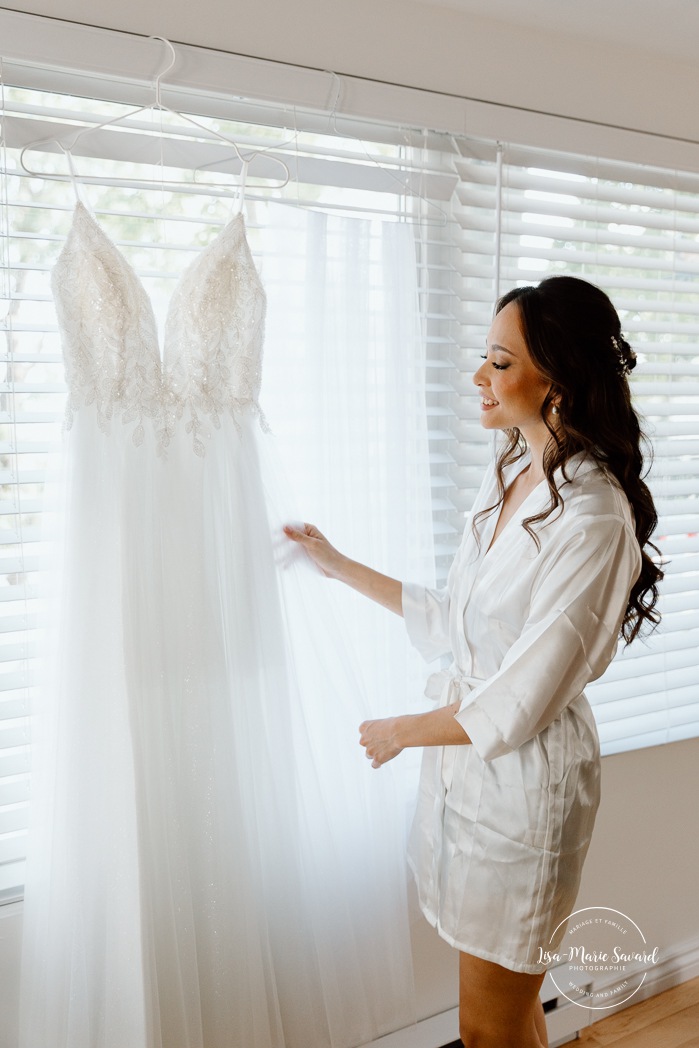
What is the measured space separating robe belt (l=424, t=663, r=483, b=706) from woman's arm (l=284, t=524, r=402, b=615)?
0.56 ft

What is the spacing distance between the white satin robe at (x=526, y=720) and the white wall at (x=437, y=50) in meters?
0.95

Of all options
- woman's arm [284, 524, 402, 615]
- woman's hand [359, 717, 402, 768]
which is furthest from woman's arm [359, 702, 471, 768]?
woman's arm [284, 524, 402, 615]

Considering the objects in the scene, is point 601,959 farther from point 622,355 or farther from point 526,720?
point 622,355

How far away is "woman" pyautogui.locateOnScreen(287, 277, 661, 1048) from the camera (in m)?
1.42

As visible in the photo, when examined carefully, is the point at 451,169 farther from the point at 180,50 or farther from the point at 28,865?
the point at 28,865

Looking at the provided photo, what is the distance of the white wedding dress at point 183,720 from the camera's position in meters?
1.44

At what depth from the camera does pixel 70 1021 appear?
143 centimetres

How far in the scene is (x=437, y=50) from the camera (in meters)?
1.88

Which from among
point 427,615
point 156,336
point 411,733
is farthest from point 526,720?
point 156,336

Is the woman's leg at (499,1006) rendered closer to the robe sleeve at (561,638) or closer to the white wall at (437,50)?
the robe sleeve at (561,638)

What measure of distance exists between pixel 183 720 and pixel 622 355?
3.25 feet

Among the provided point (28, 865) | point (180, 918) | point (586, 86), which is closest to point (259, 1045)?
point (180, 918)

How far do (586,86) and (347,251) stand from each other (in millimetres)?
829

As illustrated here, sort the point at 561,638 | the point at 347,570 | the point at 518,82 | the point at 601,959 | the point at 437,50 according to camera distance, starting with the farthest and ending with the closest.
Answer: the point at 601,959 < the point at 518,82 < the point at 437,50 < the point at 347,570 < the point at 561,638
